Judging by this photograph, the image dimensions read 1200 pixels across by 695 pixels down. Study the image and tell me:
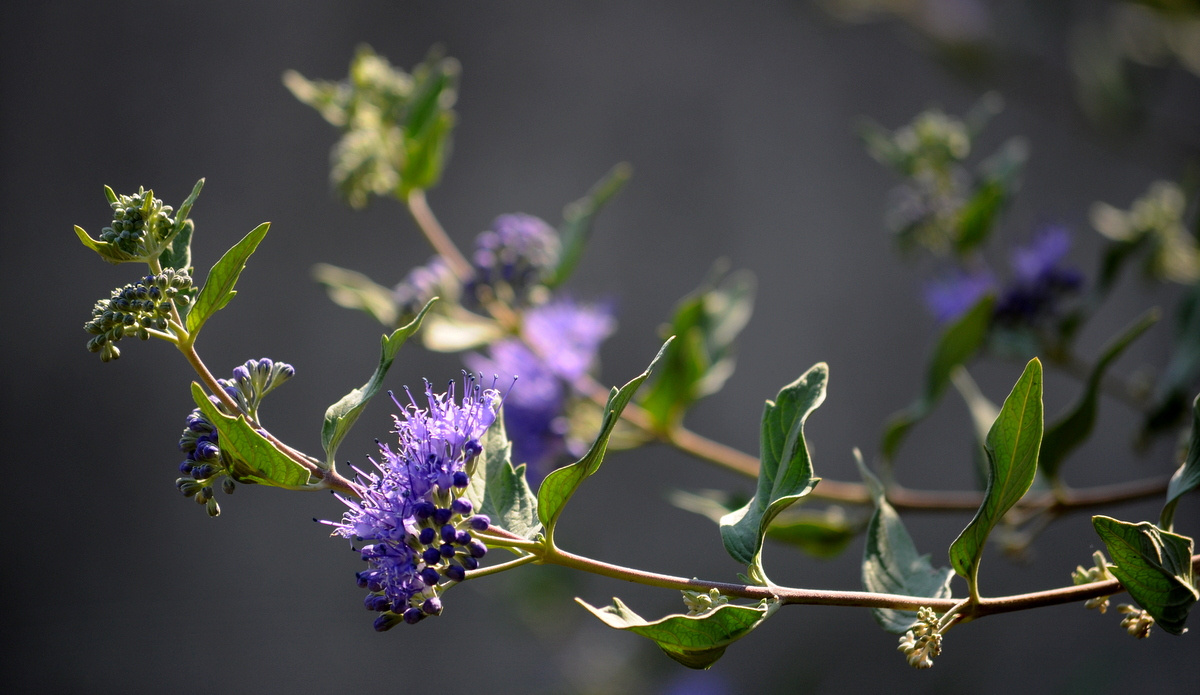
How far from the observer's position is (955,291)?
163 centimetres

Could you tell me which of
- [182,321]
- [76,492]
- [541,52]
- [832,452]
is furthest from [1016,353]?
[76,492]

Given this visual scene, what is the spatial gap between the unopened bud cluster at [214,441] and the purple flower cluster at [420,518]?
106 millimetres

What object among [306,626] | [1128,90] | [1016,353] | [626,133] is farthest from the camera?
[626,133]

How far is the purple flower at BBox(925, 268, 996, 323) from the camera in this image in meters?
1.56

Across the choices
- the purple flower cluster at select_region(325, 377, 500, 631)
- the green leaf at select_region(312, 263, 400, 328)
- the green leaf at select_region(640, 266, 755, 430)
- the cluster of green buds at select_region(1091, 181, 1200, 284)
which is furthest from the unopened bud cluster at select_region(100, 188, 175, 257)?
the cluster of green buds at select_region(1091, 181, 1200, 284)

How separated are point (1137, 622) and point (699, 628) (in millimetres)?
405

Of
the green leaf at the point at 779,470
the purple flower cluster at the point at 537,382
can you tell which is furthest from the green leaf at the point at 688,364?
the green leaf at the point at 779,470

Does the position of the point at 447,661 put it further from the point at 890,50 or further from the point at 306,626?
the point at 890,50

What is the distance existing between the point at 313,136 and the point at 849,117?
7.41ft

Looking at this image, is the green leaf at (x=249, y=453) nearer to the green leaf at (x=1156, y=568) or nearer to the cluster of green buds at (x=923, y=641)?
the cluster of green buds at (x=923, y=641)

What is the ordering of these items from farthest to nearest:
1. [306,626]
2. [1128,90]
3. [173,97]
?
[306,626] < [173,97] < [1128,90]

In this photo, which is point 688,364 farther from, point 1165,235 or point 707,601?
point 1165,235

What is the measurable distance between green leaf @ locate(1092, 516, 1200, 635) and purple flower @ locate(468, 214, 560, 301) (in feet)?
3.09

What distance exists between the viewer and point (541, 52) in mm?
3348
